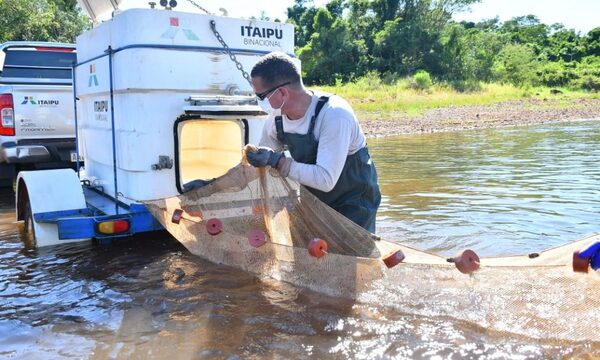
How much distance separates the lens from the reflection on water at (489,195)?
698 centimetres

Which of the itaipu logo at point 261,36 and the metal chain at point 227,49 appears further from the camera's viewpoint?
the itaipu logo at point 261,36

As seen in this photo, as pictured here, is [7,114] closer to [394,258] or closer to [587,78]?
[394,258]

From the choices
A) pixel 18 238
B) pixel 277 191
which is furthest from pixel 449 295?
pixel 18 238

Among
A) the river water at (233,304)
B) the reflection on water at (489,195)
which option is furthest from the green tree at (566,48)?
the river water at (233,304)

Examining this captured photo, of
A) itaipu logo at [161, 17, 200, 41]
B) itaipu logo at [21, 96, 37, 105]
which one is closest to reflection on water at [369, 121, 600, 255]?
itaipu logo at [161, 17, 200, 41]

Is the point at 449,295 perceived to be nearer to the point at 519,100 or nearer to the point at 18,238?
the point at 18,238

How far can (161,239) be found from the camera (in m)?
6.27

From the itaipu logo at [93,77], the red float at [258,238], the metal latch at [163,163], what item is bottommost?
the red float at [258,238]

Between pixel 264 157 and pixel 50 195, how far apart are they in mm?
3007

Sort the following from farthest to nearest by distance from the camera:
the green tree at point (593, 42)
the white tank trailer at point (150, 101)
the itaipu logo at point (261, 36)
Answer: the green tree at point (593, 42), the itaipu logo at point (261, 36), the white tank trailer at point (150, 101)

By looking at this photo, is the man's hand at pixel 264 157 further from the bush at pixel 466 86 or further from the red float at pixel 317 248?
the bush at pixel 466 86

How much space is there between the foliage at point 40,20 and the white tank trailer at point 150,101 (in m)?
25.4

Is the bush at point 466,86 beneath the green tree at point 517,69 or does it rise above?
beneath

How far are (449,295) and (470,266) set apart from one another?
0.39 m
